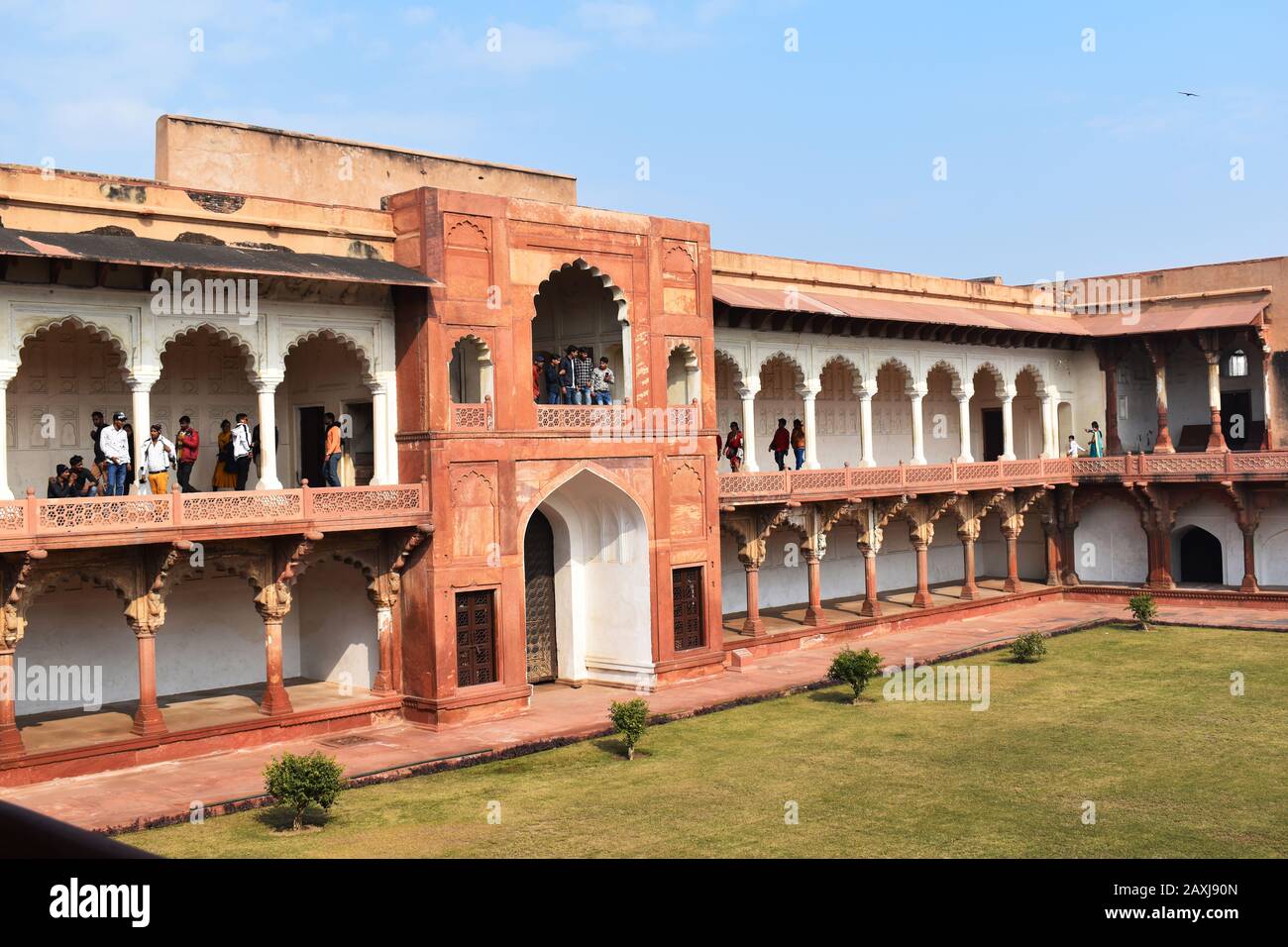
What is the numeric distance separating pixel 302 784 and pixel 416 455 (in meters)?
6.37

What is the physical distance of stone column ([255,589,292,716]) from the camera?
17062 mm

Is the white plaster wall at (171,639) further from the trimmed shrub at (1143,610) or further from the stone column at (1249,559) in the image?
the stone column at (1249,559)

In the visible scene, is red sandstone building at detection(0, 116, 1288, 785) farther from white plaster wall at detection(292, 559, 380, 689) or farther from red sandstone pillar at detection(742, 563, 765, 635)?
red sandstone pillar at detection(742, 563, 765, 635)

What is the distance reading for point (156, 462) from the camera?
16.1 metres

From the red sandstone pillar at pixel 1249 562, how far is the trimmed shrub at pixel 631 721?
1816 cm

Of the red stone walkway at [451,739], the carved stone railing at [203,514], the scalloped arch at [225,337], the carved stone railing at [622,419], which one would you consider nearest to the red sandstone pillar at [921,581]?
the red stone walkway at [451,739]

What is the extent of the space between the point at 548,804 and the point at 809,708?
6244 millimetres

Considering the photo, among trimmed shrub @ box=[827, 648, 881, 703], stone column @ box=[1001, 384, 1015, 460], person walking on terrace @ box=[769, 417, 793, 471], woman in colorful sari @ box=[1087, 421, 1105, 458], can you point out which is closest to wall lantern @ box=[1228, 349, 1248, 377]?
woman in colorful sari @ box=[1087, 421, 1105, 458]

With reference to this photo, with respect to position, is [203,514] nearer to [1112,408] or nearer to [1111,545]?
[1111,545]

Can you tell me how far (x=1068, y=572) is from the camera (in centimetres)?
3155

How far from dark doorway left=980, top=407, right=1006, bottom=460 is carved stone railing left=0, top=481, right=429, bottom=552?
19.4 meters

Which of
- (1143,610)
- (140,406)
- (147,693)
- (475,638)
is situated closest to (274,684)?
(147,693)

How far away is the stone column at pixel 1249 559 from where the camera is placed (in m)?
28.5
